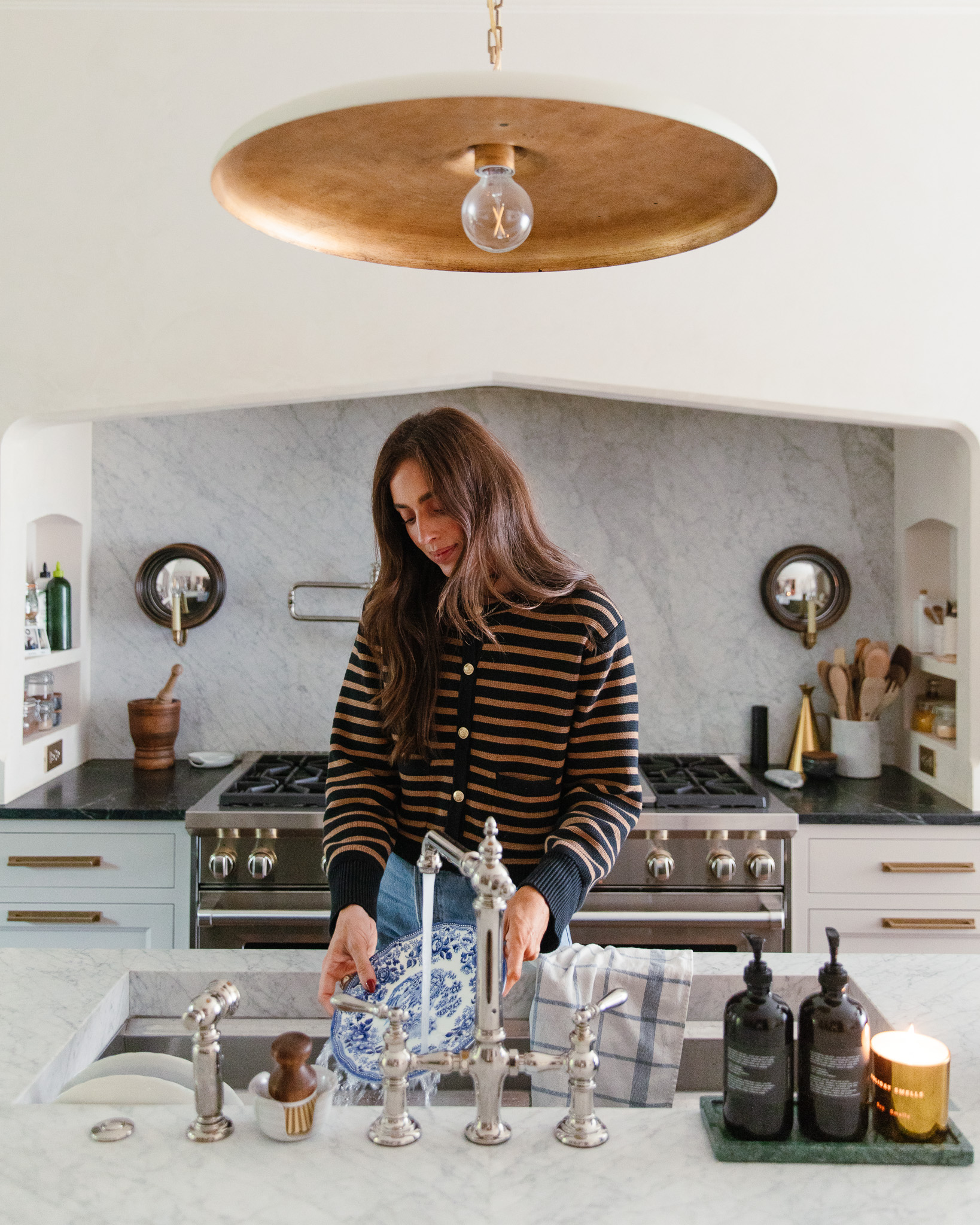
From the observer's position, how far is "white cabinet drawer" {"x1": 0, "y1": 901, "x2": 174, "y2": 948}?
8.76 ft

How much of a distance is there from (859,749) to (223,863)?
5.74 feet

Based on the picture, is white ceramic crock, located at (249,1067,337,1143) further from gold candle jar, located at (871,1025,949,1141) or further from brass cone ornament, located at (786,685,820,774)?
brass cone ornament, located at (786,685,820,774)

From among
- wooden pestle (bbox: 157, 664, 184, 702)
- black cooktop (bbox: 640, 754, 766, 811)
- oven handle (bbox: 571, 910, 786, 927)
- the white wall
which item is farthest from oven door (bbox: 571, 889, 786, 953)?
the white wall

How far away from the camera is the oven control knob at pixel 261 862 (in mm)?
2633

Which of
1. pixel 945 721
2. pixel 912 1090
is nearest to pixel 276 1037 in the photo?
pixel 912 1090

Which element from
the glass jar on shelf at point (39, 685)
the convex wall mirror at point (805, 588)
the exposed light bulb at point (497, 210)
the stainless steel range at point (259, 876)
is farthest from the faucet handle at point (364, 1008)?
the convex wall mirror at point (805, 588)

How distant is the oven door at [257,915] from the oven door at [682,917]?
637mm

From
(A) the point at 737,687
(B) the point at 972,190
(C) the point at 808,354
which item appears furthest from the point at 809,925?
(B) the point at 972,190

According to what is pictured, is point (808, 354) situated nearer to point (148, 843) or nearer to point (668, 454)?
point (668, 454)

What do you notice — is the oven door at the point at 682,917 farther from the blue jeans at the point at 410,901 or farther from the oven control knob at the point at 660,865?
the blue jeans at the point at 410,901

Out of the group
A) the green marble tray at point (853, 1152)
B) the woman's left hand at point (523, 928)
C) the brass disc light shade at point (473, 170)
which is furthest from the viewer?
the woman's left hand at point (523, 928)

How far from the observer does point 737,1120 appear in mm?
1105

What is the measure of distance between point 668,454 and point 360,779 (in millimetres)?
1932

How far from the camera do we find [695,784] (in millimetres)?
2885
